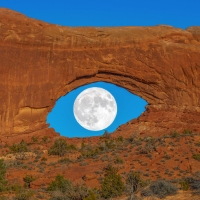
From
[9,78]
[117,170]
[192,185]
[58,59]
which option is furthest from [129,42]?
[192,185]

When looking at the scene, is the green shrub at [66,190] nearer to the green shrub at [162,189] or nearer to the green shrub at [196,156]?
the green shrub at [162,189]

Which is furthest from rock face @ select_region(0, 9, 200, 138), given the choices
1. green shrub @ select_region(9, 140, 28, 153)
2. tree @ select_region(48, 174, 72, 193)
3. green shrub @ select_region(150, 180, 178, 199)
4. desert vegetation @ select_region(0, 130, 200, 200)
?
green shrub @ select_region(150, 180, 178, 199)

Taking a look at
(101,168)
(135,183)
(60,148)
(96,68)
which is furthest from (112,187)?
(96,68)

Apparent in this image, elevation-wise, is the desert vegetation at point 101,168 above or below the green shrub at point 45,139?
below

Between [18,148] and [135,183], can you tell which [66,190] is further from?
[18,148]

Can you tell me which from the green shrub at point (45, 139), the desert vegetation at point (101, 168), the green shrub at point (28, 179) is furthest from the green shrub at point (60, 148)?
the green shrub at point (28, 179)

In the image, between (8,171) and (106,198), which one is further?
(8,171)

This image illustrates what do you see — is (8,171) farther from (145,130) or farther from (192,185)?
(145,130)
